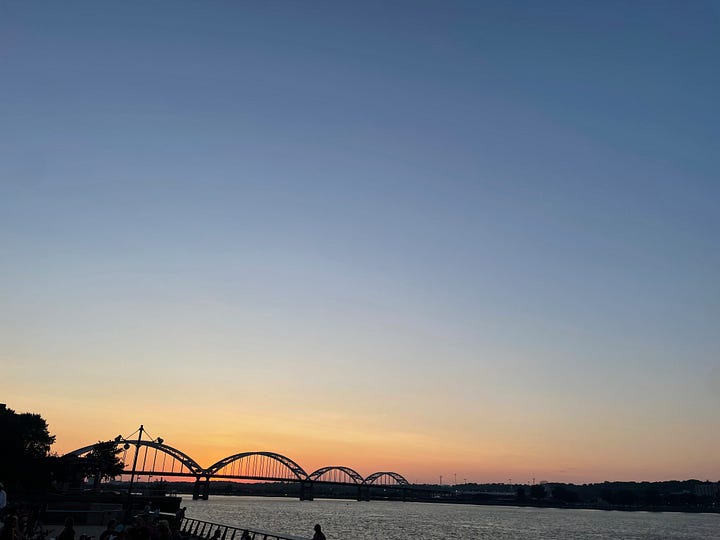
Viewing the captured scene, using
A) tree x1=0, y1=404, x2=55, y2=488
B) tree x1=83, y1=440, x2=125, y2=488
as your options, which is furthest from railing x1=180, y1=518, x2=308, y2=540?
tree x1=83, y1=440, x2=125, y2=488

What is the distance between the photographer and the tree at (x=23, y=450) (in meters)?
87.6

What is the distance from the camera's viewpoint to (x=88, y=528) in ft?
125

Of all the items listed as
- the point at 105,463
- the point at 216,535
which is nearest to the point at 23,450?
the point at 105,463

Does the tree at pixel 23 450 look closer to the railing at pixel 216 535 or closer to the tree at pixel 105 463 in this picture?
the tree at pixel 105 463

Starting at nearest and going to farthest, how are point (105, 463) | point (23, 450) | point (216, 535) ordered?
point (216, 535), point (23, 450), point (105, 463)

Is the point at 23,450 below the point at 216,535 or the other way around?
the other way around

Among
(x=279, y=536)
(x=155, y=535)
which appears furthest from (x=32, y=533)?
(x=155, y=535)

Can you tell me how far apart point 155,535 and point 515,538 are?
114920 mm

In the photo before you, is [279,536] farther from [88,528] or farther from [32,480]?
[32,480]

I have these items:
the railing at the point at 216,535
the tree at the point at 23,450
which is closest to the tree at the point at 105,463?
the tree at the point at 23,450

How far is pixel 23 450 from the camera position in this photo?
93000 millimetres

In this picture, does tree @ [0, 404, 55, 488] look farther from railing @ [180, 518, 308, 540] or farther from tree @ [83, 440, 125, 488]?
railing @ [180, 518, 308, 540]

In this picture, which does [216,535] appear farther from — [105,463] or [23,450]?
[105,463]

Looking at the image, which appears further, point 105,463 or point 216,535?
point 105,463
